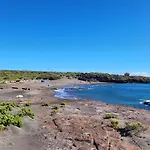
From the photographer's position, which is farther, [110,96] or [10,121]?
[110,96]

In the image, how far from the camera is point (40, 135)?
76.3 ft

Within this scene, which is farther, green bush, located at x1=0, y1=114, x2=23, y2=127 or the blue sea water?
the blue sea water

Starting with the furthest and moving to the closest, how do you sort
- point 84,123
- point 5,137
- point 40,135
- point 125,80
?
1. point 125,80
2. point 84,123
3. point 40,135
4. point 5,137

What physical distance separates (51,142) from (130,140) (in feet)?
23.4

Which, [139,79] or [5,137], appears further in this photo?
[139,79]

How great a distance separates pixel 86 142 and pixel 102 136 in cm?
247

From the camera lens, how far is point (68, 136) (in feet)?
77.4

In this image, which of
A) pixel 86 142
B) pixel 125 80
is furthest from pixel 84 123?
pixel 125 80

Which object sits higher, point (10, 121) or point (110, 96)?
point (10, 121)

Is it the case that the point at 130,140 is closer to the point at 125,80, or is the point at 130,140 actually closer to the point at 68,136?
the point at 68,136

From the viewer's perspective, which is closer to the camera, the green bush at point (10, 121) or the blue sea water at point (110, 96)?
the green bush at point (10, 121)

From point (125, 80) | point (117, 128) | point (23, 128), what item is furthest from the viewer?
point (125, 80)

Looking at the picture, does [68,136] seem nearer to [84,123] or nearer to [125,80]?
[84,123]

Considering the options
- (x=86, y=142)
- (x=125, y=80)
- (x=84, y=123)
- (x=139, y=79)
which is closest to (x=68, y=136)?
(x=86, y=142)
